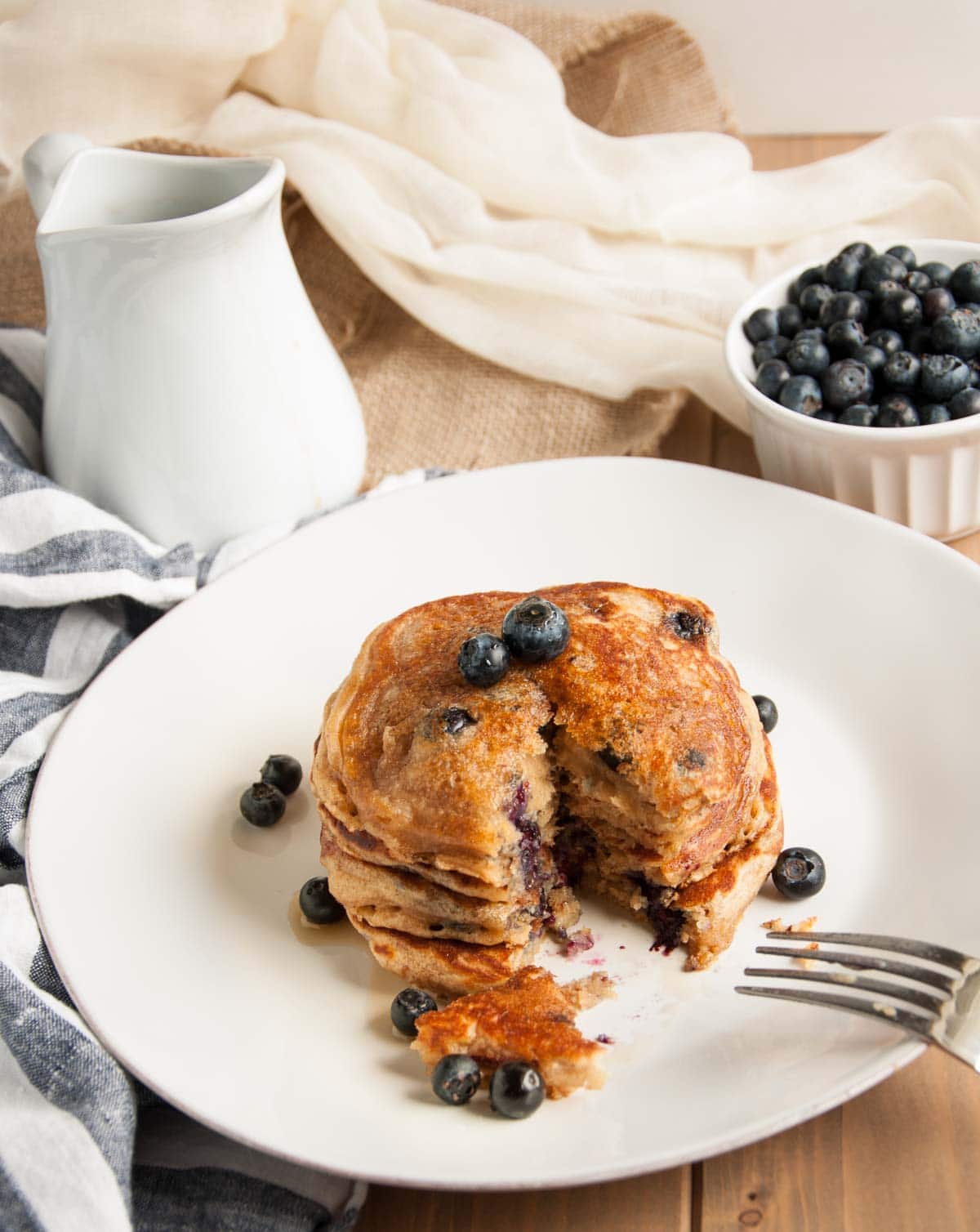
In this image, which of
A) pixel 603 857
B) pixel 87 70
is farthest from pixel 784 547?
pixel 87 70

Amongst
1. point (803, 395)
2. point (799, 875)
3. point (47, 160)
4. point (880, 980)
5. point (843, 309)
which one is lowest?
point (799, 875)

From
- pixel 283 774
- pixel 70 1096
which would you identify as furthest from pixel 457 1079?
pixel 283 774

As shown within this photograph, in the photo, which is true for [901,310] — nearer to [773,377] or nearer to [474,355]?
[773,377]

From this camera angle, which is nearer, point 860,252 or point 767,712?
point 767,712

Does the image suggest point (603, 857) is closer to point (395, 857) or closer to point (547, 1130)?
point (395, 857)

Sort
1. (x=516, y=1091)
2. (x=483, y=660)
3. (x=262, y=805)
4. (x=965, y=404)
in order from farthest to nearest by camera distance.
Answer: (x=965, y=404), (x=262, y=805), (x=483, y=660), (x=516, y=1091)

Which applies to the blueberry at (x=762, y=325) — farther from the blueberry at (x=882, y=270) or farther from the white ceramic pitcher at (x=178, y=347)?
the white ceramic pitcher at (x=178, y=347)
